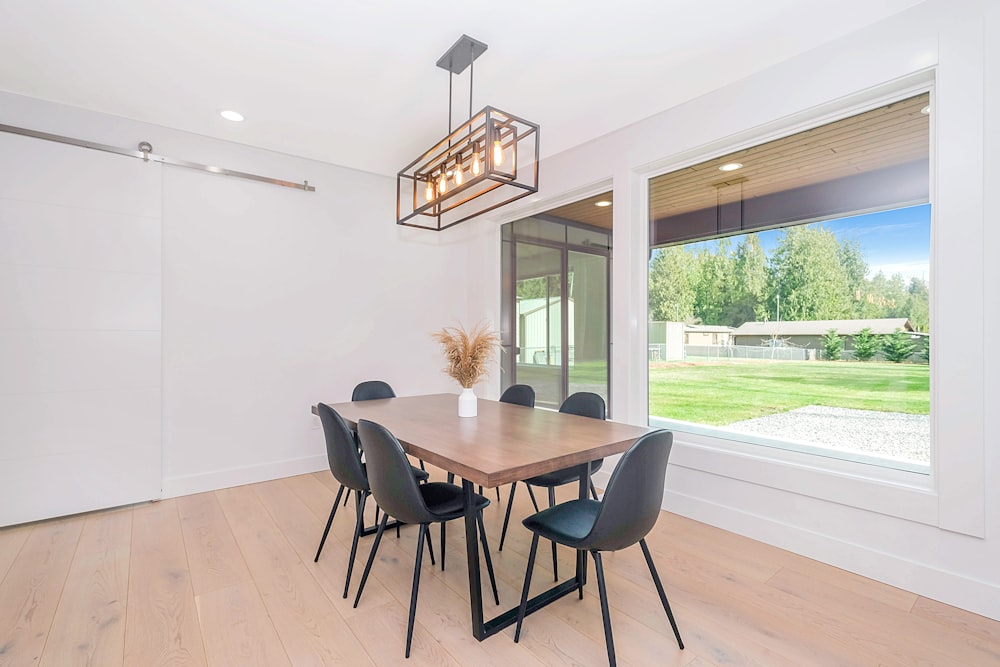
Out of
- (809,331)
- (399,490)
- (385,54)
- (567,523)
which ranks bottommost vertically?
(567,523)

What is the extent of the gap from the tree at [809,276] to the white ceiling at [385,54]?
1.04 m

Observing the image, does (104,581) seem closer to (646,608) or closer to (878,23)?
(646,608)

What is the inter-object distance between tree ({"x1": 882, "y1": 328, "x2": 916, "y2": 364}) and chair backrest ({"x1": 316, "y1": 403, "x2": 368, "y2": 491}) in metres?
2.76

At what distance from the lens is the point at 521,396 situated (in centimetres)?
326

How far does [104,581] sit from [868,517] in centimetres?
386

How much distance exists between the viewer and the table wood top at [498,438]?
1655 millimetres

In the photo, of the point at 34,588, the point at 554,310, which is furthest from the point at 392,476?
the point at 554,310

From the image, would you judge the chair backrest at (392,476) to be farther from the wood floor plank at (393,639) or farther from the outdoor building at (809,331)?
the outdoor building at (809,331)

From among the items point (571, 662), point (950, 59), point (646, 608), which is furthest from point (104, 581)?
point (950, 59)

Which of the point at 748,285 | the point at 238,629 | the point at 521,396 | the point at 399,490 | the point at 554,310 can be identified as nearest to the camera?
the point at 399,490

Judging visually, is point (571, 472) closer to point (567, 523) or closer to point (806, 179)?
point (567, 523)

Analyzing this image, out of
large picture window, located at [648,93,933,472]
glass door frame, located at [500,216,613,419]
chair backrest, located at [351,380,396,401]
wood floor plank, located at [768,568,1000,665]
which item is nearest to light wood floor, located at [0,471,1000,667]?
wood floor plank, located at [768,568,1000,665]

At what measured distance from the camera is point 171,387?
3461 mm

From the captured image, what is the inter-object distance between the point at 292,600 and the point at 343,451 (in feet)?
2.31
